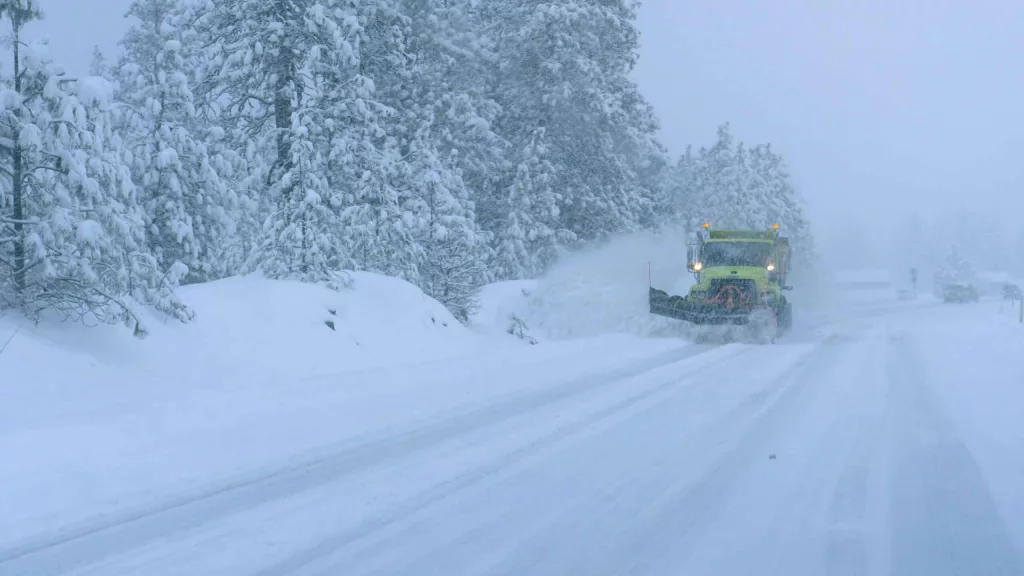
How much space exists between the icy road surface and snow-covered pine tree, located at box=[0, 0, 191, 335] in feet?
16.8

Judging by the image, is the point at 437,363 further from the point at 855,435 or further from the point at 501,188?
the point at 501,188

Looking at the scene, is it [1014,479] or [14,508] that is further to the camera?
[1014,479]

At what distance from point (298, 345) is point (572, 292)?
1056 cm

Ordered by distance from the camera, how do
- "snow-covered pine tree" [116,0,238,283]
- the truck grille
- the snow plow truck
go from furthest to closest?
the truck grille, the snow plow truck, "snow-covered pine tree" [116,0,238,283]

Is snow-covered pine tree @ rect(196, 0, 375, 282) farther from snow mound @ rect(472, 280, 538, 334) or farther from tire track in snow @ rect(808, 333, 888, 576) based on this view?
Answer: tire track in snow @ rect(808, 333, 888, 576)

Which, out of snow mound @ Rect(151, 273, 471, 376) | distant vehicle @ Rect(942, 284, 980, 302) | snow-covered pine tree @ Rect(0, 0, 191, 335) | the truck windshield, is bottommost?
distant vehicle @ Rect(942, 284, 980, 302)

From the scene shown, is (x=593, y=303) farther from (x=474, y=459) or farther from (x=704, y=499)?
(x=704, y=499)

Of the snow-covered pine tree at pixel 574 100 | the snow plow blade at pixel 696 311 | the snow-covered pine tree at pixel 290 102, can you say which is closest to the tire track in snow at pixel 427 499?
the snow-covered pine tree at pixel 290 102

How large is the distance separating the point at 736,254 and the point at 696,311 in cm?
308

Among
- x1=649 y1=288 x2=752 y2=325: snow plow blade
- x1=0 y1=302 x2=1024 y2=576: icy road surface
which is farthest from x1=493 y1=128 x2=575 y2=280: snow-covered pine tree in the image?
x1=0 y1=302 x2=1024 y2=576: icy road surface

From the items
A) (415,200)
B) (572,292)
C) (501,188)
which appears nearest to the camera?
(572,292)

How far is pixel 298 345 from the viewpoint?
1465 centimetres

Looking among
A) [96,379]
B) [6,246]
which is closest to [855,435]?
[96,379]

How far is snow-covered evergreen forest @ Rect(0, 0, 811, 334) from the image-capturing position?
35.6 feet
